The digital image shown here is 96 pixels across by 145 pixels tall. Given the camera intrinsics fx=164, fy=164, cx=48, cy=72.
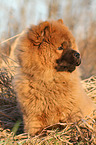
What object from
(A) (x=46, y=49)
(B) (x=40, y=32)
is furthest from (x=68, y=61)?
(B) (x=40, y=32)

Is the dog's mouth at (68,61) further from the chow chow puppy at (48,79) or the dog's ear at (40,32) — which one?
the dog's ear at (40,32)

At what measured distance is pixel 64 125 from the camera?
8.26 ft

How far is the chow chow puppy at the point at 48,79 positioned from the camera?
8.25ft

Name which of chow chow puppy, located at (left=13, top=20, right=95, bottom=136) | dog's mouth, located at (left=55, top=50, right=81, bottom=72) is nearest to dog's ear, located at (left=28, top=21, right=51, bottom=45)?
chow chow puppy, located at (left=13, top=20, right=95, bottom=136)

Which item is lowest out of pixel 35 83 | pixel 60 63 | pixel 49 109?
pixel 49 109

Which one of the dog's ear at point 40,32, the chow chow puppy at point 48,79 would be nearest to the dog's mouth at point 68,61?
the chow chow puppy at point 48,79

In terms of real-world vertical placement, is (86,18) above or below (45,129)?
above

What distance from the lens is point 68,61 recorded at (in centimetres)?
259

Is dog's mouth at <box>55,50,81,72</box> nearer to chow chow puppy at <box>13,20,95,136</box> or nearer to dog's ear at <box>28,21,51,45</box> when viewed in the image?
chow chow puppy at <box>13,20,95,136</box>

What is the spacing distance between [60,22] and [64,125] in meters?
1.77

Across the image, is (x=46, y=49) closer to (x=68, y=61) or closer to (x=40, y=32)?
(x=40, y=32)

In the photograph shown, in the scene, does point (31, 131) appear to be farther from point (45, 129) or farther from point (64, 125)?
point (64, 125)

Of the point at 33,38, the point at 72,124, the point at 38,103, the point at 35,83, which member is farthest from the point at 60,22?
the point at 72,124

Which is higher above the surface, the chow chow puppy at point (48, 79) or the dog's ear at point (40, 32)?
the dog's ear at point (40, 32)
